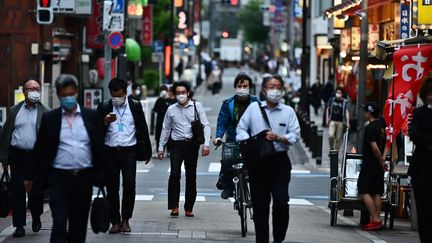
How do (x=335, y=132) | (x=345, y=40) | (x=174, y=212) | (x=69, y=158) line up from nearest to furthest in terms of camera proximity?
1. (x=69, y=158)
2. (x=174, y=212)
3. (x=335, y=132)
4. (x=345, y=40)

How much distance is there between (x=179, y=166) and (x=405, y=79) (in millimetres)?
3511

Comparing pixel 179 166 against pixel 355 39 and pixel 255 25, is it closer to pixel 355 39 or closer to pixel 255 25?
pixel 355 39

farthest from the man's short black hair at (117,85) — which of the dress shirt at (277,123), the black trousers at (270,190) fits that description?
the black trousers at (270,190)

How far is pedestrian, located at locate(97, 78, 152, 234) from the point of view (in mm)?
14578

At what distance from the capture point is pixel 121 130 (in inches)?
576

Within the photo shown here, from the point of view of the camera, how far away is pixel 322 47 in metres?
61.1

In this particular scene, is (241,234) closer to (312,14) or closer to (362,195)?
(362,195)

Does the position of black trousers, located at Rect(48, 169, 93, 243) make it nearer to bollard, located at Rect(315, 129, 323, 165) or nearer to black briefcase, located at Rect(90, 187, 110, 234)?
black briefcase, located at Rect(90, 187, 110, 234)

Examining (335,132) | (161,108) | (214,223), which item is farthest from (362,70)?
(214,223)

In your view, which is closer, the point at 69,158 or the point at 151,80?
the point at 69,158

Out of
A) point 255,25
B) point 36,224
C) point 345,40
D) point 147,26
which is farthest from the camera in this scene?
point 255,25

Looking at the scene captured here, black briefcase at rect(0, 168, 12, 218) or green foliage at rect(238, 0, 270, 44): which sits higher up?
green foliage at rect(238, 0, 270, 44)

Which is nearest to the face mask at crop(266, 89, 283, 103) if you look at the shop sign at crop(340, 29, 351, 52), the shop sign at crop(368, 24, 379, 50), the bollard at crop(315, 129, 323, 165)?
the bollard at crop(315, 129, 323, 165)

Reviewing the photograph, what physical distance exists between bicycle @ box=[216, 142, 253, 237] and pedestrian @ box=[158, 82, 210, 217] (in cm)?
139
